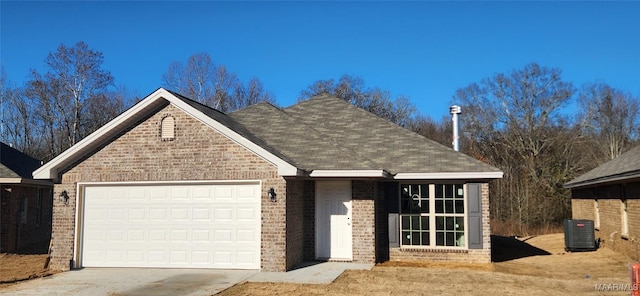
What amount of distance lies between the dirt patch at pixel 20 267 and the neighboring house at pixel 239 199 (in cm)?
68

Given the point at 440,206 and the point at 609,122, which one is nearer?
the point at 440,206

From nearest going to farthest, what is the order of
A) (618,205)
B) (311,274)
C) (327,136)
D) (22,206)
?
(311,274)
(327,136)
(618,205)
(22,206)

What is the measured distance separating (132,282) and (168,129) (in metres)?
3.84

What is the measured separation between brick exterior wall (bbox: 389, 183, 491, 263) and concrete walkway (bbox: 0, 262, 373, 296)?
1.30 m

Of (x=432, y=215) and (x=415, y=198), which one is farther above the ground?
(x=415, y=198)

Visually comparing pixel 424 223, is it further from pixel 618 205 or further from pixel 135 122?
pixel 135 122

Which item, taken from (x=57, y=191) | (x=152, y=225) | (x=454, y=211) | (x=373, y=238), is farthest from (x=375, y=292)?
(x=57, y=191)

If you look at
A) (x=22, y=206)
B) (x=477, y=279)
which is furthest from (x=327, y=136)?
(x=22, y=206)

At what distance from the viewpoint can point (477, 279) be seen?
1076 centimetres

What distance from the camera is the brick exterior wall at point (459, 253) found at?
42.9ft

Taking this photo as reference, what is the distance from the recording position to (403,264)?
42.5 feet

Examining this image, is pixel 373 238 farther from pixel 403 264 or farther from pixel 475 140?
pixel 475 140

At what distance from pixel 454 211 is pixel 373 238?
2.33 metres

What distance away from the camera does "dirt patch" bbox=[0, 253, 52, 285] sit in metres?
11.9
